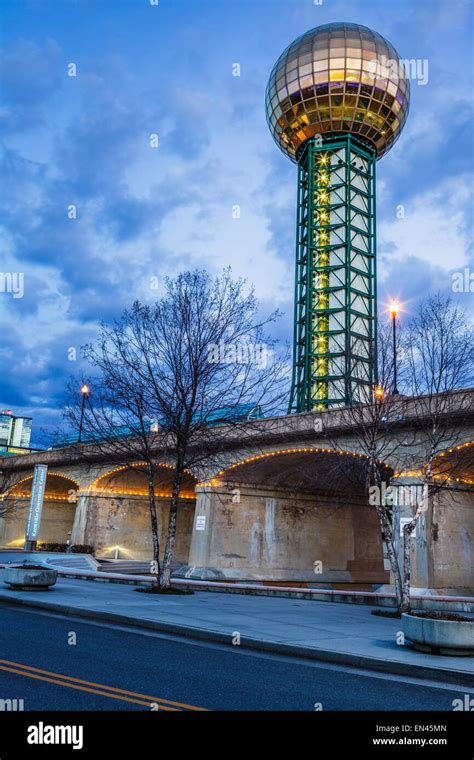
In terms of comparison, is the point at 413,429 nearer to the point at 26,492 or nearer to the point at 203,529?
the point at 203,529

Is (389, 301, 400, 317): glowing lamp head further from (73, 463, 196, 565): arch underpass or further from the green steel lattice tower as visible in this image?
the green steel lattice tower

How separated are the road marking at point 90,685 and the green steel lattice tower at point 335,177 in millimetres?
47533

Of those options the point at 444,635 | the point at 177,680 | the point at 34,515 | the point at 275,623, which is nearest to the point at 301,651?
the point at 444,635

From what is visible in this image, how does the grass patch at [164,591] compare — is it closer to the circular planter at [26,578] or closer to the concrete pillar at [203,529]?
the circular planter at [26,578]

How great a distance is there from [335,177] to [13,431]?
231ft

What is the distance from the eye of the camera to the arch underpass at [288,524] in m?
33.2

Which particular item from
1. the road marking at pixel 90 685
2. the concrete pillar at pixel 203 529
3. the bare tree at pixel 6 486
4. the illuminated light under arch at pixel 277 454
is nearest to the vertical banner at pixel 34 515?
the concrete pillar at pixel 203 529

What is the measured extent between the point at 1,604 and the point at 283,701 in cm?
1104

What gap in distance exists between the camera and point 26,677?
6.82 m

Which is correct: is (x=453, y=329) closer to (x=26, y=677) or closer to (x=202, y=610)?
(x=202, y=610)

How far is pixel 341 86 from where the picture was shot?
57375 mm

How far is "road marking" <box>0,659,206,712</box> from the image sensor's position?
5973 millimetres
